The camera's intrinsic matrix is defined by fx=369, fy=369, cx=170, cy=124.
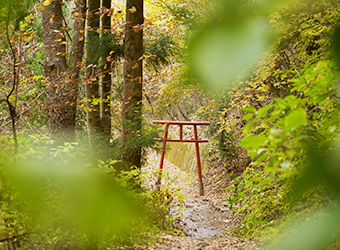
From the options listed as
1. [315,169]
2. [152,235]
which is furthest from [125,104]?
[315,169]

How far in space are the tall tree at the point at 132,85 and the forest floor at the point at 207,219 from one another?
561mm

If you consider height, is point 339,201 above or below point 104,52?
below

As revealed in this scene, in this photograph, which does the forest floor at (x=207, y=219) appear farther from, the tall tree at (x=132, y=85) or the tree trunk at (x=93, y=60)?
the tree trunk at (x=93, y=60)

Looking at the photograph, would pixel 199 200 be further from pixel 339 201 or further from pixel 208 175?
pixel 339 201

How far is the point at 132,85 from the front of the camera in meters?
5.65

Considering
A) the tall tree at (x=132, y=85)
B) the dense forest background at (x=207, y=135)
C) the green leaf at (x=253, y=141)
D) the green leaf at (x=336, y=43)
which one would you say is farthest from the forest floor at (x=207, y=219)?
the green leaf at (x=336, y=43)

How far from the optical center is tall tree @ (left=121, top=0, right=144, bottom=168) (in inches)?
217

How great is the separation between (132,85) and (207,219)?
2628 millimetres

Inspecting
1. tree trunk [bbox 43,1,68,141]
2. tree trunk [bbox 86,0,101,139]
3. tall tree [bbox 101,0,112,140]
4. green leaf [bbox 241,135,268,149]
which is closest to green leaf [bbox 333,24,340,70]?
green leaf [bbox 241,135,268,149]

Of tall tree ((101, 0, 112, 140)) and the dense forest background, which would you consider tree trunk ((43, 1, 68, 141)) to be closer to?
the dense forest background

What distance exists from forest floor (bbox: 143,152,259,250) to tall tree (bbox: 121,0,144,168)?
22.1 inches

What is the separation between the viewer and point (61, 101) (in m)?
5.13

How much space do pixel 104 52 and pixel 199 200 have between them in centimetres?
357

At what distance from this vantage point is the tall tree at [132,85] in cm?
551
